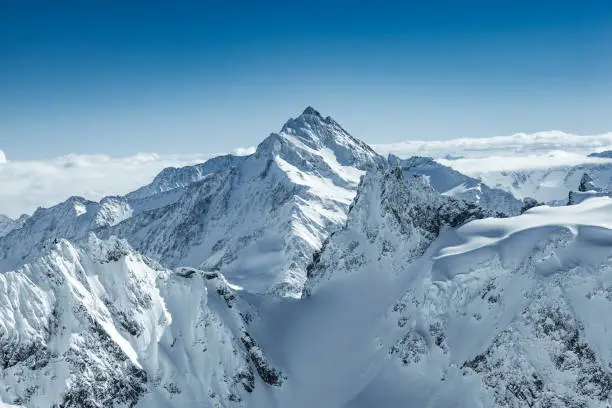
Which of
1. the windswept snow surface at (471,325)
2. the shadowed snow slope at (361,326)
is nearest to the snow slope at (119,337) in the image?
the shadowed snow slope at (361,326)

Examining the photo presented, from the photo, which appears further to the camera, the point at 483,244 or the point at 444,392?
the point at 483,244

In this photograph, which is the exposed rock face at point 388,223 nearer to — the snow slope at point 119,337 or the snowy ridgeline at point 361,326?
the snowy ridgeline at point 361,326

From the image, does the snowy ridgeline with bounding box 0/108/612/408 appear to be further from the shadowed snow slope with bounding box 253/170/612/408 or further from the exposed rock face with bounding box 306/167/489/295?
the exposed rock face with bounding box 306/167/489/295

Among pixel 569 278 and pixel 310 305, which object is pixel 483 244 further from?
pixel 310 305

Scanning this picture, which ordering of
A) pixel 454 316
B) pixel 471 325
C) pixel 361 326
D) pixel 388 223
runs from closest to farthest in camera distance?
pixel 471 325
pixel 454 316
pixel 361 326
pixel 388 223

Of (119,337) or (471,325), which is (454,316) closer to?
Answer: (471,325)

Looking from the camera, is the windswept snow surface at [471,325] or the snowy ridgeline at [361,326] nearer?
the snowy ridgeline at [361,326]

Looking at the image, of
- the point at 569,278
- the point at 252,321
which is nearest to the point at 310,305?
the point at 252,321

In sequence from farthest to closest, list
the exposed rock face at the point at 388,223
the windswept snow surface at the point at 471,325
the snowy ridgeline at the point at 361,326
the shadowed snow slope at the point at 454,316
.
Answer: the exposed rock face at the point at 388,223 < the shadowed snow slope at the point at 454,316 < the windswept snow surface at the point at 471,325 < the snowy ridgeline at the point at 361,326

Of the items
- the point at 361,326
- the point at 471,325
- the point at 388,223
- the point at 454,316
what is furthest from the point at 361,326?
the point at 388,223

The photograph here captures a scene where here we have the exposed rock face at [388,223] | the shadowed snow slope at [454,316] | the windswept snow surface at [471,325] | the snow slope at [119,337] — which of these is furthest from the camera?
the exposed rock face at [388,223]

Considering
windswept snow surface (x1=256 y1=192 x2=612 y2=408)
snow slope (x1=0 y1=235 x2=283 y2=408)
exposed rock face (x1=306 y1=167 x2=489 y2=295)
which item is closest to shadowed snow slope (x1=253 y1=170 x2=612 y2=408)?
windswept snow surface (x1=256 y1=192 x2=612 y2=408)
